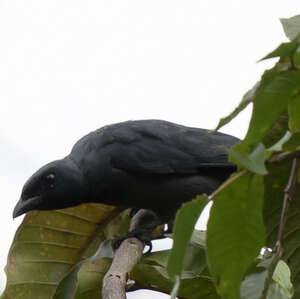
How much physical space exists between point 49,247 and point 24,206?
307 mm

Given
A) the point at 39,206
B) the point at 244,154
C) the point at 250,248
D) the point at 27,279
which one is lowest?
the point at 27,279

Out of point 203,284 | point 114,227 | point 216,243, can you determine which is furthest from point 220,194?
point 114,227

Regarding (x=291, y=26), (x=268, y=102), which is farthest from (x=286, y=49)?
(x=291, y=26)

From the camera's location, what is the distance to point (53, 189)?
10.9ft

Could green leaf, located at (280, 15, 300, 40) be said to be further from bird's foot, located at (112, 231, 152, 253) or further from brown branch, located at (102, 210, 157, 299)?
bird's foot, located at (112, 231, 152, 253)

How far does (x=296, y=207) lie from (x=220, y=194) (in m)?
1.42

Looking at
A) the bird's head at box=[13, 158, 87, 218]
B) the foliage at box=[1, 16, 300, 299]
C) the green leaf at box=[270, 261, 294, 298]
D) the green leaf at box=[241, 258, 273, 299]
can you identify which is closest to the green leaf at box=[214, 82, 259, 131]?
the foliage at box=[1, 16, 300, 299]

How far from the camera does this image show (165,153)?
3.65 meters

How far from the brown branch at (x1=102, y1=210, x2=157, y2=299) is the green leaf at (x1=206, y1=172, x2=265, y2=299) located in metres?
1.00

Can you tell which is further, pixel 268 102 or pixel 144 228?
pixel 144 228

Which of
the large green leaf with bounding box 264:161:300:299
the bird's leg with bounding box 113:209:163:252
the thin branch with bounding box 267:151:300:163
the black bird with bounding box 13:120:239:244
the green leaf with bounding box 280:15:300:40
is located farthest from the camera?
the black bird with bounding box 13:120:239:244

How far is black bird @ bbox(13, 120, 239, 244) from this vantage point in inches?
133

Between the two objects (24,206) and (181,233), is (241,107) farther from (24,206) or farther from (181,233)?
(24,206)

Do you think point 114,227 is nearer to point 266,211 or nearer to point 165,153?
point 165,153
